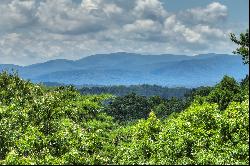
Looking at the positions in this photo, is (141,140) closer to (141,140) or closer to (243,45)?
(141,140)

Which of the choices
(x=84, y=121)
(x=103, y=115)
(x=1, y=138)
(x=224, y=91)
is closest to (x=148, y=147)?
(x=1, y=138)

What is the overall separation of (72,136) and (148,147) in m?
9.50

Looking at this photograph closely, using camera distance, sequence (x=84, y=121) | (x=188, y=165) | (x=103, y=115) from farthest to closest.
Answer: (x=103, y=115) → (x=84, y=121) → (x=188, y=165)

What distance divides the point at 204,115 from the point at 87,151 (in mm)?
16267

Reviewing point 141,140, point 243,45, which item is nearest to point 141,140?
point 141,140

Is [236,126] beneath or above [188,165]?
above

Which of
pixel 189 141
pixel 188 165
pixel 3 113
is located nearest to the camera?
pixel 188 165

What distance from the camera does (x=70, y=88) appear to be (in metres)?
115

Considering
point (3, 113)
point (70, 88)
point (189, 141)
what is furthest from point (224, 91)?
point (189, 141)

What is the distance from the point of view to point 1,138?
57875mm

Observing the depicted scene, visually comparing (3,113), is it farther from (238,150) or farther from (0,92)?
(238,150)

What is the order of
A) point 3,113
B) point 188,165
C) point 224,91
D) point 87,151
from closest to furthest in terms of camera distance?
point 188,165, point 87,151, point 3,113, point 224,91

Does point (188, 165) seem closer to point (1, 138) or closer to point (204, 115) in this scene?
point (204, 115)

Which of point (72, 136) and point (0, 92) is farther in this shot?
point (0, 92)
